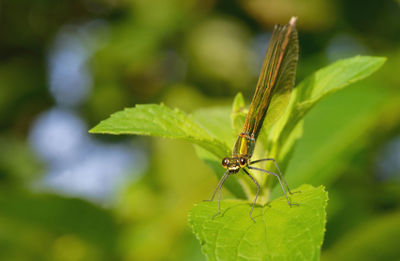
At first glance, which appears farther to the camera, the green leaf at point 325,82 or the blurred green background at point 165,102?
the blurred green background at point 165,102

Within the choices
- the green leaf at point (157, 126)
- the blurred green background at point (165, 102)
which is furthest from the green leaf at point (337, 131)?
the green leaf at point (157, 126)

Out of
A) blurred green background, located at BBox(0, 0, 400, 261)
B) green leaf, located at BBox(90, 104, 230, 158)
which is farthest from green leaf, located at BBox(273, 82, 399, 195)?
green leaf, located at BBox(90, 104, 230, 158)

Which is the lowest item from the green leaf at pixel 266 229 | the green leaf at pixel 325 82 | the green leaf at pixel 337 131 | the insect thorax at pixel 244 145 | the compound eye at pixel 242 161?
the green leaf at pixel 266 229

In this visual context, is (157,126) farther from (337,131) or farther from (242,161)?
(337,131)

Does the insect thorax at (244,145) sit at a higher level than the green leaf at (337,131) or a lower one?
lower

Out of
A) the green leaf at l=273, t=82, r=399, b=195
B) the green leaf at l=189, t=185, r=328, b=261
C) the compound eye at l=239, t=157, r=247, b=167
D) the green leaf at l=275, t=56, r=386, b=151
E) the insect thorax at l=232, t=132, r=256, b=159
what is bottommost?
the green leaf at l=189, t=185, r=328, b=261

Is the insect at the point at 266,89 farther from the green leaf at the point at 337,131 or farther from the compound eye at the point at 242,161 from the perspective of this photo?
the green leaf at the point at 337,131

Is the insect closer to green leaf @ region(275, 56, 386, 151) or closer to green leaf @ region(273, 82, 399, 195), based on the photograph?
green leaf @ region(275, 56, 386, 151)

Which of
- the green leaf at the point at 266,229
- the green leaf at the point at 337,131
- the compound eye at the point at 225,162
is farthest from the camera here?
the green leaf at the point at 337,131
